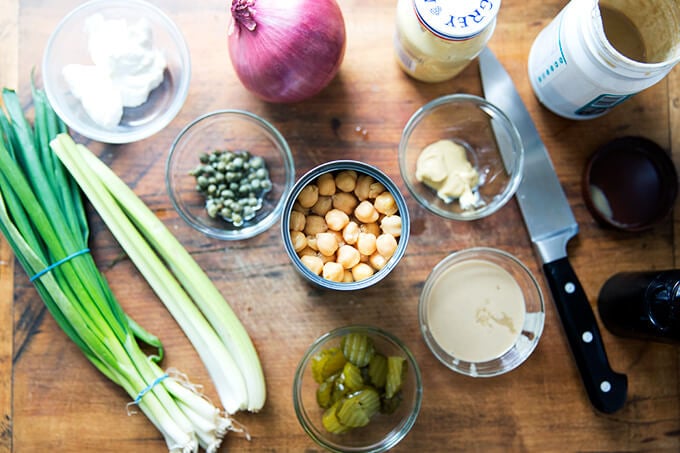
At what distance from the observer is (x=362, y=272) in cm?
109

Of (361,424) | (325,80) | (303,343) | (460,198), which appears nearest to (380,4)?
(325,80)

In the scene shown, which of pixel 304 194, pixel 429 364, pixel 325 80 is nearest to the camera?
pixel 304 194

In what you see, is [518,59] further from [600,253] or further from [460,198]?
[600,253]

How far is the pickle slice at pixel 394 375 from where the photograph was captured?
1.21m

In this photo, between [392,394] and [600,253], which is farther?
[600,253]

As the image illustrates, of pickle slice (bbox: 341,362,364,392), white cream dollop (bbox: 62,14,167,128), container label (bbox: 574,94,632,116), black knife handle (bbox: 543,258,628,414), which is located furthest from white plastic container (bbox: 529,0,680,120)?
white cream dollop (bbox: 62,14,167,128)

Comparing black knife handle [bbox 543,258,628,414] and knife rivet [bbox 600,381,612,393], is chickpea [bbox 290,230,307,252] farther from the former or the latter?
knife rivet [bbox 600,381,612,393]

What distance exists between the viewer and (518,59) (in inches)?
51.4

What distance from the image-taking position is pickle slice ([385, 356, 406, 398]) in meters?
1.21

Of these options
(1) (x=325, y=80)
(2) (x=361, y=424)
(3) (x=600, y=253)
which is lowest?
(2) (x=361, y=424)

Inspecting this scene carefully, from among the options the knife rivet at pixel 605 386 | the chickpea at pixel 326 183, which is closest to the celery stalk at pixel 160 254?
the chickpea at pixel 326 183

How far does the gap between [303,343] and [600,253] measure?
0.70 m

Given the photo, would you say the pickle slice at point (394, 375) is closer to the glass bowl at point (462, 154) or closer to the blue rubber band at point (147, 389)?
the glass bowl at point (462, 154)

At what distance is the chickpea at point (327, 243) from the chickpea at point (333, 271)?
2 centimetres
